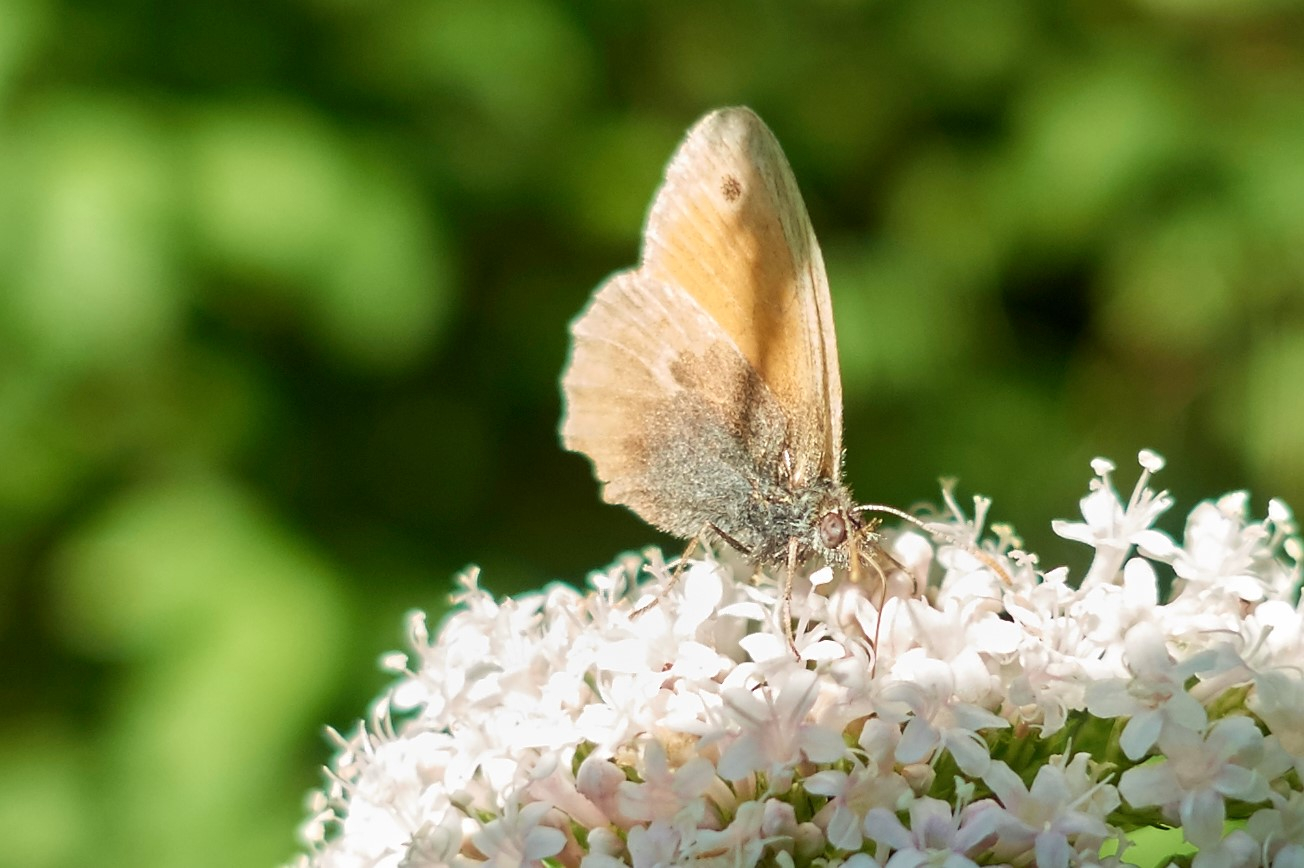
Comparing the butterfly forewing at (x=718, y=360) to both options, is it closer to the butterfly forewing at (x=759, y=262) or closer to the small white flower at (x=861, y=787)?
the butterfly forewing at (x=759, y=262)

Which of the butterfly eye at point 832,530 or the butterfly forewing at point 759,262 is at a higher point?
the butterfly forewing at point 759,262

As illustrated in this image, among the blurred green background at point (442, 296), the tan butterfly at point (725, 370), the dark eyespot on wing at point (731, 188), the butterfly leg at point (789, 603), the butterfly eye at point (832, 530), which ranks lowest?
the butterfly leg at point (789, 603)

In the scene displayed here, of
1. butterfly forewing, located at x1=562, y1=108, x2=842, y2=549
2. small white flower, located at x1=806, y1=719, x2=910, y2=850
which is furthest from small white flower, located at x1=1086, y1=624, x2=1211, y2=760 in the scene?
butterfly forewing, located at x1=562, y1=108, x2=842, y2=549

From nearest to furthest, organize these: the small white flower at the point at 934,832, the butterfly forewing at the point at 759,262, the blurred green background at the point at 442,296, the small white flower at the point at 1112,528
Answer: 1. the small white flower at the point at 934,832
2. the small white flower at the point at 1112,528
3. the butterfly forewing at the point at 759,262
4. the blurred green background at the point at 442,296

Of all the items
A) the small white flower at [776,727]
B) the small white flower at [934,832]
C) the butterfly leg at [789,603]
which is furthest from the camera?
the butterfly leg at [789,603]

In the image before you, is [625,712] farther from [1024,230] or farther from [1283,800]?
[1024,230]

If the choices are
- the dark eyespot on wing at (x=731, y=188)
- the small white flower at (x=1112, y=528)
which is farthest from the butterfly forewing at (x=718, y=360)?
the small white flower at (x=1112, y=528)

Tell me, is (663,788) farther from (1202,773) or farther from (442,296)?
(442,296)

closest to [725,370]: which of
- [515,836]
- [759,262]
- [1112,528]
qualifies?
[759,262]
